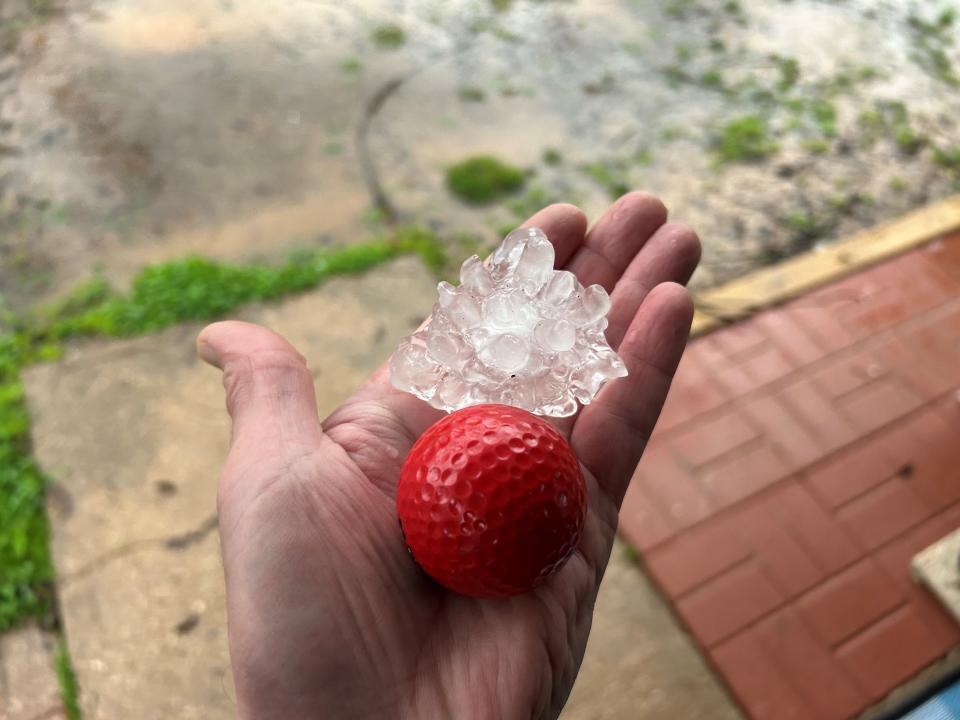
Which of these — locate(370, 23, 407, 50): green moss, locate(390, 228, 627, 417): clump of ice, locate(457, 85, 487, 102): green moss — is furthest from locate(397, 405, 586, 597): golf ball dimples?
locate(370, 23, 407, 50): green moss

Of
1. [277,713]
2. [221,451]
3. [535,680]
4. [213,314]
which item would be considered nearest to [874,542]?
[535,680]

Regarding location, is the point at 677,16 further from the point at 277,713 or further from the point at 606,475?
the point at 277,713

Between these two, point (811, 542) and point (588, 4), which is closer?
point (811, 542)

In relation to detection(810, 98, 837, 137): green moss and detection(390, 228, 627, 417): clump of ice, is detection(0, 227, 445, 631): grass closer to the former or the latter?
detection(390, 228, 627, 417): clump of ice

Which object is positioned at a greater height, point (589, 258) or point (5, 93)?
point (589, 258)

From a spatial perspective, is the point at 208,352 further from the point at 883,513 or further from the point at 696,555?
the point at 883,513

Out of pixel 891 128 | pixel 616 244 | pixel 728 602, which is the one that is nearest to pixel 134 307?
pixel 616 244

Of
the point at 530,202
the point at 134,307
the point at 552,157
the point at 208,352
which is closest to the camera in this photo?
the point at 208,352
